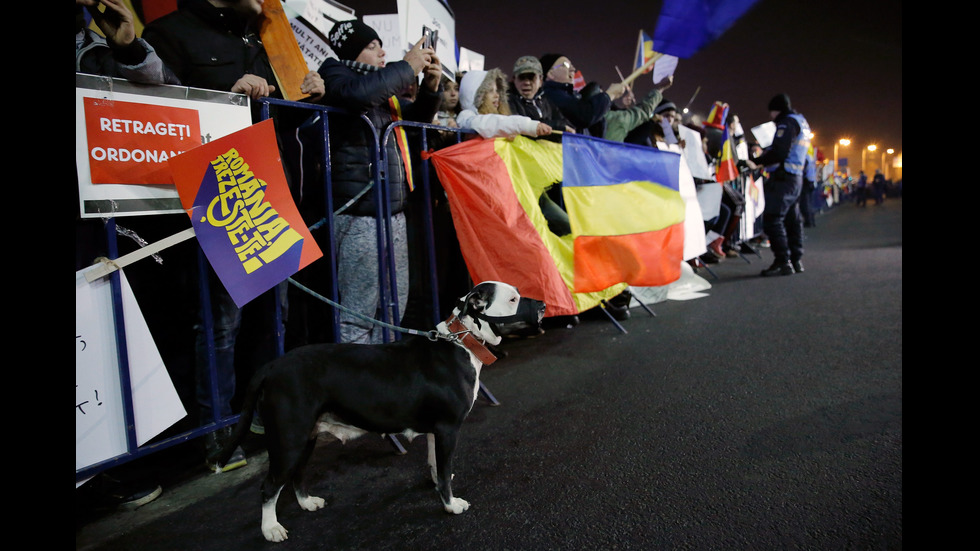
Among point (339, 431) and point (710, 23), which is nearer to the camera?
point (339, 431)

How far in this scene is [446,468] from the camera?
210 centimetres

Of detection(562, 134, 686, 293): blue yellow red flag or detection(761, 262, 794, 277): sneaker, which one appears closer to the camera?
detection(562, 134, 686, 293): blue yellow red flag

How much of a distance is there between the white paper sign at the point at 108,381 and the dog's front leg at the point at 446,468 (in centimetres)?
127

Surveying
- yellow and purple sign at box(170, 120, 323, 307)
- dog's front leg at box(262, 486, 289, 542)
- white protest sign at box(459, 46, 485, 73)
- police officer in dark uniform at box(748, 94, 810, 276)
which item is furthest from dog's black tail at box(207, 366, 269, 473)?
police officer in dark uniform at box(748, 94, 810, 276)

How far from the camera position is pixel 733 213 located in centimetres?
882

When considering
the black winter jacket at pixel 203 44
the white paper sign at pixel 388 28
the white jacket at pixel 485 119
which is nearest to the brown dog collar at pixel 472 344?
the black winter jacket at pixel 203 44

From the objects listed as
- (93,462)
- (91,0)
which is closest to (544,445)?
(93,462)

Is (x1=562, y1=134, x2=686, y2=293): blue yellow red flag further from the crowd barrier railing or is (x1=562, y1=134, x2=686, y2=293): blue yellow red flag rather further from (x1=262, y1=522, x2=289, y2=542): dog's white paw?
(x1=262, y1=522, x2=289, y2=542): dog's white paw

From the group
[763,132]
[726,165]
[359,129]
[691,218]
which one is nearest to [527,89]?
[359,129]

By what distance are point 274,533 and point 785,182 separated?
813cm

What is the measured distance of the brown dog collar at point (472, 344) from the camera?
2.21m

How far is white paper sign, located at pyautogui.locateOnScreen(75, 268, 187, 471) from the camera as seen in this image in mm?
2070
